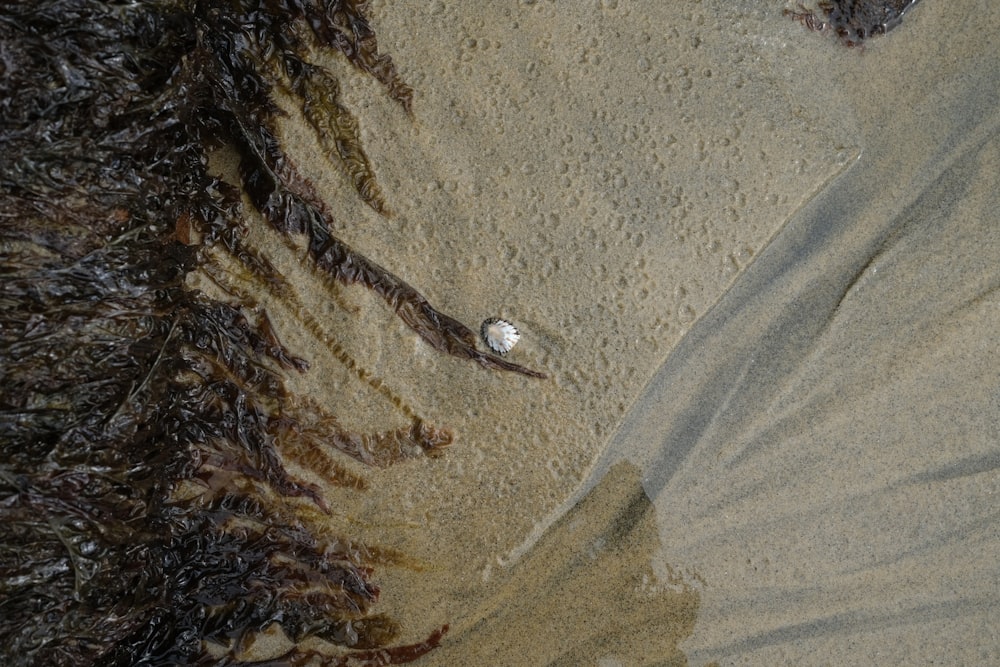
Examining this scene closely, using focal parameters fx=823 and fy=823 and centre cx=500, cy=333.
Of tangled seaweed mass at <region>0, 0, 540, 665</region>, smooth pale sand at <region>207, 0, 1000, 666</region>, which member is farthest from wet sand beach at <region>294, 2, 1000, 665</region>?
tangled seaweed mass at <region>0, 0, 540, 665</region>

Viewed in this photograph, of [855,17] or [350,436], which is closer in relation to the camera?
[350,436]

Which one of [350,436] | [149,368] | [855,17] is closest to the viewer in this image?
[149,368]

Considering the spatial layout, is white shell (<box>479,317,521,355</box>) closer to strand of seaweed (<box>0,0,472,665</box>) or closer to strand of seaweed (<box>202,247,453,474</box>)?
strand of seaweed (<box>0,0,472,665</box>)

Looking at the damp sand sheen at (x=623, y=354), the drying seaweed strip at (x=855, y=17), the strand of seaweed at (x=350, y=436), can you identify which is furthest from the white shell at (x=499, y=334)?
the drying seaweed strip at (x=855, y=17)

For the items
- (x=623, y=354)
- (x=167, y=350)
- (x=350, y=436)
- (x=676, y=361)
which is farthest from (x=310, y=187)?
(x=676, y=361)

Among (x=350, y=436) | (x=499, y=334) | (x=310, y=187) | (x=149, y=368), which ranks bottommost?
(x=350, y=436)

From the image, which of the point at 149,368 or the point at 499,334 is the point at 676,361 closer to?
the point at 499,334

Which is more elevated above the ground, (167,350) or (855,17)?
(855,17)

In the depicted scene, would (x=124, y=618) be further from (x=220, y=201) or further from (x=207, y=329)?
(x=220, y=201)
